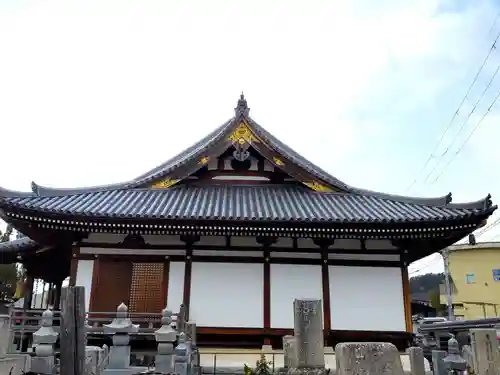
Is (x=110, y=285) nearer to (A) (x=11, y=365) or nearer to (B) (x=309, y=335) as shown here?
(A) (x=11, y=365)

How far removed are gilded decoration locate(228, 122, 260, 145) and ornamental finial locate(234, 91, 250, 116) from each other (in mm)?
652

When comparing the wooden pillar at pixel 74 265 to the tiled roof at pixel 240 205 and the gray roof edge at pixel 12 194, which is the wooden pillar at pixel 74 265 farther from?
the gray roof edge at pixel 12 194

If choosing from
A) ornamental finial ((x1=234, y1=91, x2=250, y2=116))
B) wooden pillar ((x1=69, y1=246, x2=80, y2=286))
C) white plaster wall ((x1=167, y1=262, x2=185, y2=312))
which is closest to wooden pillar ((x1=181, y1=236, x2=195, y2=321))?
white plaster wall ((x1=167, y1=262, x2=185, y2=312))

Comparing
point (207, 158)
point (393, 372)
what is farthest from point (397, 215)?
point (393, 372)

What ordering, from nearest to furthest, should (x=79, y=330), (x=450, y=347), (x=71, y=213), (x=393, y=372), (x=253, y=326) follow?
(x=393, y=372), (x=79, y=330), (x=450, y=347), (x=71, y=213), (x=253, y=326)

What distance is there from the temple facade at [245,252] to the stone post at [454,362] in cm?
323

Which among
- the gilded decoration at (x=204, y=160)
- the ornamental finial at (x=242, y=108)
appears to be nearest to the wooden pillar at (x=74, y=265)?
the gilded decoration at (x=204, y=160)

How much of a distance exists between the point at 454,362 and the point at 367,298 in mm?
3837

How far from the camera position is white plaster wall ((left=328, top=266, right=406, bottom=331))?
1269 cm

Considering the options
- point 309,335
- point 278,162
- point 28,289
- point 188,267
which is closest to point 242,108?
point 278,162

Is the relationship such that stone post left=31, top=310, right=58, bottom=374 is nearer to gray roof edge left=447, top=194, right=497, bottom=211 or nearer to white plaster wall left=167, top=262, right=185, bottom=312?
white plaster wall left=167, top=262, right=185, bottom=312

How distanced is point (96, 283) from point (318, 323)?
27.3 ft

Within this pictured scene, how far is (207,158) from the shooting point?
14492 millimetres

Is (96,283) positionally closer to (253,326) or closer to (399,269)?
(253,326)
